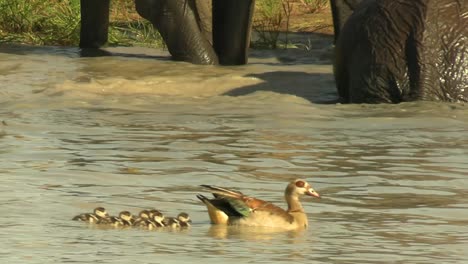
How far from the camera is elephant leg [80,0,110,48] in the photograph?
48.2 feet

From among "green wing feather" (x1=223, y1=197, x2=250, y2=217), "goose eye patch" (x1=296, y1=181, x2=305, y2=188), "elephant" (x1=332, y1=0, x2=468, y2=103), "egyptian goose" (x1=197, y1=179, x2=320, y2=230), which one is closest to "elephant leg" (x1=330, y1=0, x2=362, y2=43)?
"elephant" (x1=332, y1=0, x2=468, y2=103)

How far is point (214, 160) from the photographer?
29.7ft

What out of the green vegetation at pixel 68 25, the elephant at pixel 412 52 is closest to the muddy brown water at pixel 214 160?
the elephant at pixel 412 52

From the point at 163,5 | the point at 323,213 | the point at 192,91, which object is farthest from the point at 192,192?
the point at 163,5

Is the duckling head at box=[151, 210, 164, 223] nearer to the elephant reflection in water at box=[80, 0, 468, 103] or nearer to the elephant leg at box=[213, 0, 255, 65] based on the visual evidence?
the elephant reflection in water at box=[80, 0, 468, 103]

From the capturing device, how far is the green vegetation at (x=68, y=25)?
51.1 feet

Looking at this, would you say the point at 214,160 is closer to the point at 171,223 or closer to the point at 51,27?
the point at 171,223

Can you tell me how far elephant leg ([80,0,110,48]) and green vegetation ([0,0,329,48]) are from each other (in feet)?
2.15

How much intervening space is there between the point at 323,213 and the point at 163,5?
6.32m

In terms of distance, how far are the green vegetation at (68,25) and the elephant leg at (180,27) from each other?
5.13 feet

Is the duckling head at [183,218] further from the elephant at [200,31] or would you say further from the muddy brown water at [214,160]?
the elephant at [200,31]

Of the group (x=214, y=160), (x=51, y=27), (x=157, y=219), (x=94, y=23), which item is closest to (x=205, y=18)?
(x=94, y=23)

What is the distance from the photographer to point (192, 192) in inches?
314

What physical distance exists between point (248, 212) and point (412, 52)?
14.8 feet
